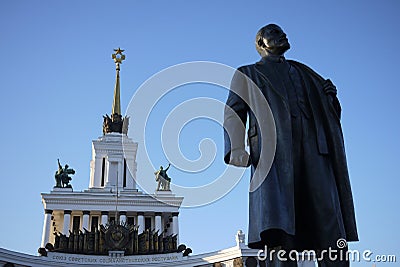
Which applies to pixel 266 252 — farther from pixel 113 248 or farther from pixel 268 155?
pixel 113 248

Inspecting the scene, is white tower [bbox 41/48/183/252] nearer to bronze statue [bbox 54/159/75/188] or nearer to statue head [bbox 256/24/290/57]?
bronze statue [bbox 54/159/75/188]

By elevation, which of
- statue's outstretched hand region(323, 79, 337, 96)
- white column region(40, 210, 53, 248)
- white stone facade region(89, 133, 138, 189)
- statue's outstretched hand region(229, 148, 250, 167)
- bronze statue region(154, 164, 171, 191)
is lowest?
statue's outstretched hand region(229, 148, 250, 167)

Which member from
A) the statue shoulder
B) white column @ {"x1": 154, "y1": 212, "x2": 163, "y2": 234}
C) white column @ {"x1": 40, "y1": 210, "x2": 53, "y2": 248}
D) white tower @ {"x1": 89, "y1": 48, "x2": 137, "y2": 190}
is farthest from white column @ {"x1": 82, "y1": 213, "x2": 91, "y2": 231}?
the statue shoulder

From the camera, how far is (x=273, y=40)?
19.7ft

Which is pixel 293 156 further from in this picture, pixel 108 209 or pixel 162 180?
pixel 162 180

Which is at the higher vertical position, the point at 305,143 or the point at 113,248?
the point at 113,248

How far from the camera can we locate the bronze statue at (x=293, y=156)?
5.20m

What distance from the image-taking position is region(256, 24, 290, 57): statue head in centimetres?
599

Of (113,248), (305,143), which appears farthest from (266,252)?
(113,248)

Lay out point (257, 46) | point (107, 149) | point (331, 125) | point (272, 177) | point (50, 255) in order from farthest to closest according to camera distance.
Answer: point (107, 149) < point (50, 255) < point (257, 46) < point (331, 125) < point (272, 177)

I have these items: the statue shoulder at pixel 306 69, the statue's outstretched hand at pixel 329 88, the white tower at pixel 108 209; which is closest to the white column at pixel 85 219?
the white tower at pixel 108 209

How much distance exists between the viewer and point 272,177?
5.27 m

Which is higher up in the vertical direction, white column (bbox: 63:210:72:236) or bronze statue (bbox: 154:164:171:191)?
bronze statue (bbox: 154:164:171:191)

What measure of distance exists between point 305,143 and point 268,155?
0.42m
